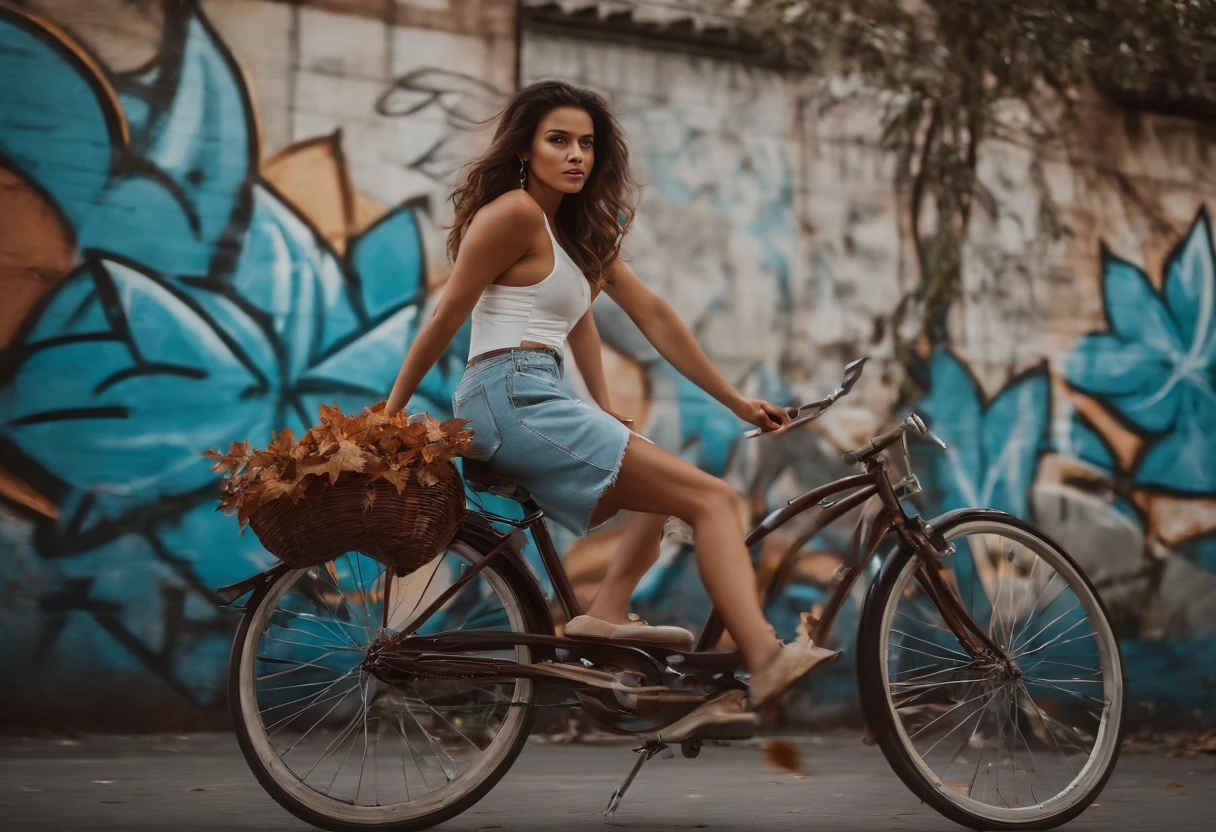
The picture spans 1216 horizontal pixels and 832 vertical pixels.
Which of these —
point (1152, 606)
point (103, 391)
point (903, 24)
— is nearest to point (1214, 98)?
point (903, 24)

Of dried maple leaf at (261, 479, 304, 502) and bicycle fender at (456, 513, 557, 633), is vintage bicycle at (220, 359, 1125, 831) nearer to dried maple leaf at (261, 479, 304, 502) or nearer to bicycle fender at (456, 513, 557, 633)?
bicycle fender at (456, 513, 557, 633)

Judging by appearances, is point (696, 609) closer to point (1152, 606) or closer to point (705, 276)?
point (705, 276)

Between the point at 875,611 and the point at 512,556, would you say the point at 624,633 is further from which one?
the point at 875,611

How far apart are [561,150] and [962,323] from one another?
4.40 meters

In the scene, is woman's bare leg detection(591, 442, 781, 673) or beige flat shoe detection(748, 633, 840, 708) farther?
woman's bare leg detection(591, 442, 781, 673)

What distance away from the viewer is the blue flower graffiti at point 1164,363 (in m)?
7.55

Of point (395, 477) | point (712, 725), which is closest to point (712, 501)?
point (712, 725)

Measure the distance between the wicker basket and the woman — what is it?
255 millimetres

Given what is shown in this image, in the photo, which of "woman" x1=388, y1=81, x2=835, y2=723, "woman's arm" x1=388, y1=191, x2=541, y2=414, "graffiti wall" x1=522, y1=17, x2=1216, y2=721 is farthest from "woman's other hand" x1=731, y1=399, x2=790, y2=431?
"graffiti wall" x1=522, y1=17, x2=1216, y2=721

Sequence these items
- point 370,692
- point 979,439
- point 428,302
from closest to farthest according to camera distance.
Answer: point 370,692 < point 428,302 < point 979,439

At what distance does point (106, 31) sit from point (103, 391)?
1.65 m

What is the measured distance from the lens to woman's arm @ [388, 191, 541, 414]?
328cm

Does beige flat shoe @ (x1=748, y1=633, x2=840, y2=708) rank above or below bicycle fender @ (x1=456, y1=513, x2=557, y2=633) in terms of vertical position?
below

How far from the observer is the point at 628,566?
346 cm
